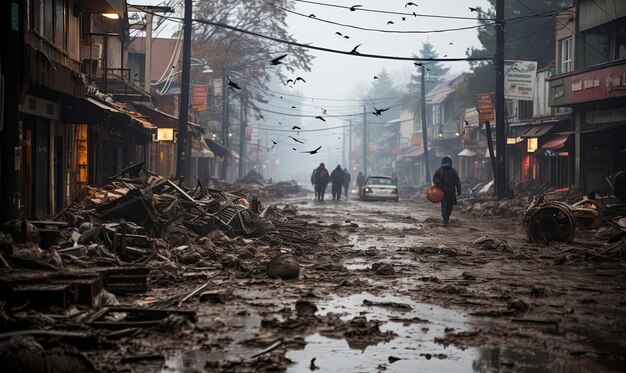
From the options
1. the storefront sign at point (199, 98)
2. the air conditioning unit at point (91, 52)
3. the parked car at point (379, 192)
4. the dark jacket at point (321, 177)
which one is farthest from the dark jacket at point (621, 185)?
the storefront sign at point (199, 98)

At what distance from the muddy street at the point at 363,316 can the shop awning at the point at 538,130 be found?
26078 millimetres

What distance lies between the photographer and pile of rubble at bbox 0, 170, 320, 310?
8.36 m

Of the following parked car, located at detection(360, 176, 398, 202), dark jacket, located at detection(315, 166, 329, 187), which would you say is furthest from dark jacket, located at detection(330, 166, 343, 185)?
parked car, located at detection(360, 176, 398, 202)

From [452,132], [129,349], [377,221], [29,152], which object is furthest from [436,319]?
[452,132]

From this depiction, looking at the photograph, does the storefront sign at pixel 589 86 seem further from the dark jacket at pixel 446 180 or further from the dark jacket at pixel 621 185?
the dark jacket at pixel 446 180

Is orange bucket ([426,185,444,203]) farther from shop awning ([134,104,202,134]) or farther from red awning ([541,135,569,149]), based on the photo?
red awning ([541,135,569,149])

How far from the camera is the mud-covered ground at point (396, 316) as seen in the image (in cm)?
638

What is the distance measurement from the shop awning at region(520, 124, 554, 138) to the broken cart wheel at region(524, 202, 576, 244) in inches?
938

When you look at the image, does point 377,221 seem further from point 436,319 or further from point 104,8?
point 436,319

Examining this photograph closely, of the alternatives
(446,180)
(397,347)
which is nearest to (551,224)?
(446,180)

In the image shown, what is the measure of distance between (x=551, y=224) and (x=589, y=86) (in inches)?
621

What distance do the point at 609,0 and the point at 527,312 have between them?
25.4m

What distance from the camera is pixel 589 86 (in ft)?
100

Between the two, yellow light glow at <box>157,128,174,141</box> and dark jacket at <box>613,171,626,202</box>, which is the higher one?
yellow light glow at <box>157,128,174,141</box>
